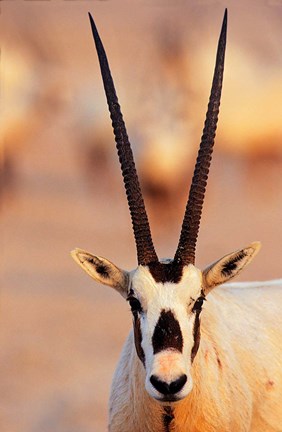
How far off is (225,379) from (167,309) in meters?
1.16

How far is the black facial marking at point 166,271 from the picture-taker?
7.93 meters

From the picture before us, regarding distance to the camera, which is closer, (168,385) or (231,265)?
(168,385)

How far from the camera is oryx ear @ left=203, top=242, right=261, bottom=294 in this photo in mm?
8188

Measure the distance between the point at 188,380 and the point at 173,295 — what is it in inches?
26.5

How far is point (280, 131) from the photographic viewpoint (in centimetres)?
2245

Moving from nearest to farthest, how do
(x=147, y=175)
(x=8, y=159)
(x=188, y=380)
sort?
(x=188, y=380)
(x=147, y=175)
(x=8, y=159)

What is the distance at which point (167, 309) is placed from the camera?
25.4 ft

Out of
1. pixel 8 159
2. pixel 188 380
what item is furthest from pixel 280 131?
pixel 188 380

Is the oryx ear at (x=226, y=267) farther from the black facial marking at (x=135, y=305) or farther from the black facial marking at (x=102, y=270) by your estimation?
the black facial marking at (x=102, y=270)

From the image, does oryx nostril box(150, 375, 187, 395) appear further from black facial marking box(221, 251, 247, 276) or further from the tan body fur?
black facial marking box(221, 251, 247, 276)

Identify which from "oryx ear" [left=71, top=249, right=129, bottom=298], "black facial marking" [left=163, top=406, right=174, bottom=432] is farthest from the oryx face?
"black facial marking" [left=163, top=406, right=174, bottom=432]

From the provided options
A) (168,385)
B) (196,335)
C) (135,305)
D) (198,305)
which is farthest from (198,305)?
(168,385)

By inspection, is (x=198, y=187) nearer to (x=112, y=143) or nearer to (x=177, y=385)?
(x=177, y=385)

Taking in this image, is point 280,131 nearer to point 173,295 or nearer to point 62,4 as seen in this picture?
point 62,4
